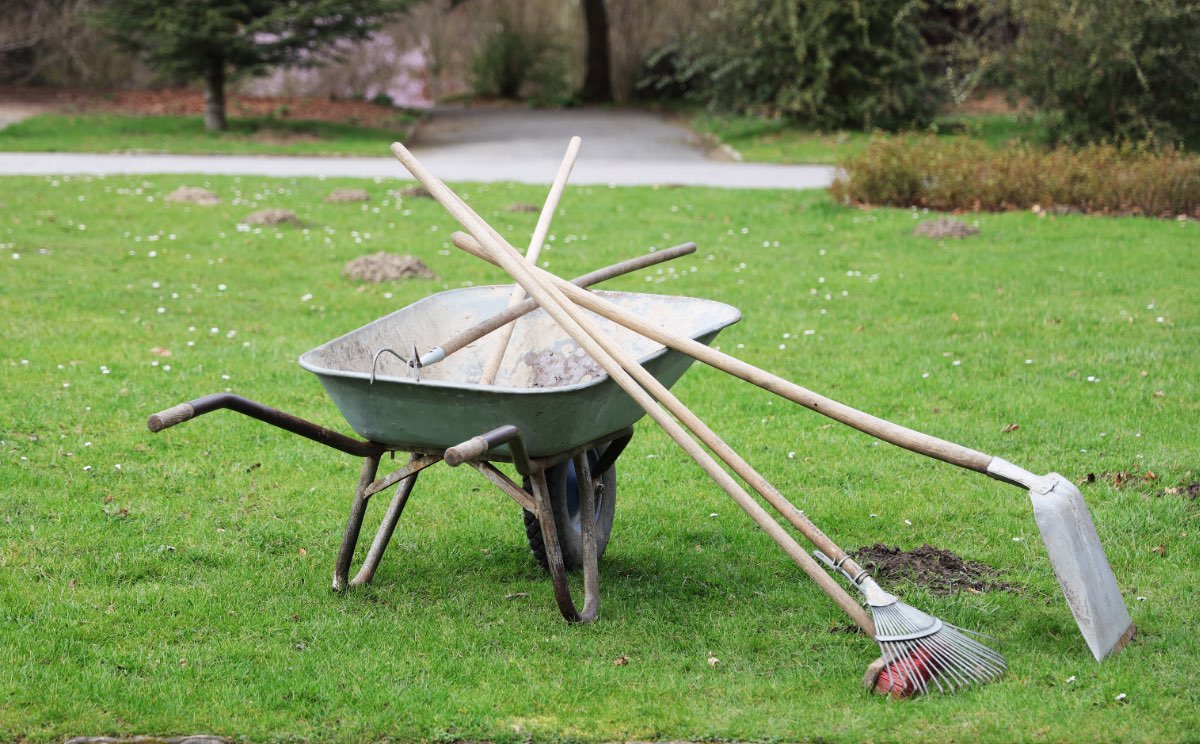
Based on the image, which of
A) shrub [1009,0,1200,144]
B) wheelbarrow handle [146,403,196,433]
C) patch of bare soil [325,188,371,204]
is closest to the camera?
wheelbarrow handle [146,403,196,433]

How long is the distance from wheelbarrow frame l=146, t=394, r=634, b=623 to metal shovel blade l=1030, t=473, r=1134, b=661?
133cm

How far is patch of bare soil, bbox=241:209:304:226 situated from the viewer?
10.4 m

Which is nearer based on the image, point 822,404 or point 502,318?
point 822,404

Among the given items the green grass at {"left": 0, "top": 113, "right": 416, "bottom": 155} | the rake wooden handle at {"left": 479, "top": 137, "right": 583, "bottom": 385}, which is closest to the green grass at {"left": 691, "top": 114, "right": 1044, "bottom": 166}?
the green grass at {"left": 0, "top": 113, "right": 416, "bottom": 155}

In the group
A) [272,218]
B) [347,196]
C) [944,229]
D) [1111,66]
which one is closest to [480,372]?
[944,229]

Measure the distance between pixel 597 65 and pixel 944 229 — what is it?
15.4 meters

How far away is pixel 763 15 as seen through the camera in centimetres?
1578

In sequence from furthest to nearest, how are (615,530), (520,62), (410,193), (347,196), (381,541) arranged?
(520,62) < (410,193) < (347,196) < (615,530) < (381,541)

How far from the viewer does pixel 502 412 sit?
132 inches

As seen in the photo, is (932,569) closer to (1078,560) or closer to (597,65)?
(1078,560)

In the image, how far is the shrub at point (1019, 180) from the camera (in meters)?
10.7

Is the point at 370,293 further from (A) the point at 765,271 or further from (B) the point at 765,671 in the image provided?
(B) the point at 765,671

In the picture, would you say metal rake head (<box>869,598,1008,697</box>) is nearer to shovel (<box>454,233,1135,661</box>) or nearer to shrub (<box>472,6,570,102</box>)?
shovel (<box>454,233,1135,661</box>)

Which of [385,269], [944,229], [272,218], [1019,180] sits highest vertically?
A: [1019,180]
